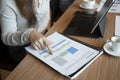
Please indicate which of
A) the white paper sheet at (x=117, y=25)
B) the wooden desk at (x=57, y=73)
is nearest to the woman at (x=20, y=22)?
the wooden desk at (x=57, y=73)

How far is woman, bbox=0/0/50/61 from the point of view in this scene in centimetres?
111

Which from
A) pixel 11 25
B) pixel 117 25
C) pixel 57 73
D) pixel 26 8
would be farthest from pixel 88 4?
pixel 57 73

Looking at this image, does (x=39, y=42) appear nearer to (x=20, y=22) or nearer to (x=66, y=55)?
(x=66, y=55)

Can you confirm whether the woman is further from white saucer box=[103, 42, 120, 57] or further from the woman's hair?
white saucer box=[103, 42, 120, 57]

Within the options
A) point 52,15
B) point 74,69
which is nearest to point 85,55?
point 74,69

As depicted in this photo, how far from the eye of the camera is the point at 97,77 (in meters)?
0.83

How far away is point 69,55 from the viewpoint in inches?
37.0

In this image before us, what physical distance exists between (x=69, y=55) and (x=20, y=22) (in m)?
0.51

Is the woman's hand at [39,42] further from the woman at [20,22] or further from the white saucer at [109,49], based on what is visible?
the white saucer at [109,49]

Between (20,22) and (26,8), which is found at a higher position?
(26,8)

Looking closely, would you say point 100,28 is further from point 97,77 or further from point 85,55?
point 97,77

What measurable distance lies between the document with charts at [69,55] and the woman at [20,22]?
0.22ft

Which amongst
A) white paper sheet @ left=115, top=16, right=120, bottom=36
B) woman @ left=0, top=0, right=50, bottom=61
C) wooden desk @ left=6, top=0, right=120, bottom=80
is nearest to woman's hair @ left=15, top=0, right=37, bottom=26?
woman @ left=0, top=0, right=50, bottom=61

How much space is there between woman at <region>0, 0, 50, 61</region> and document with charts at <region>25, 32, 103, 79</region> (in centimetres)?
7
